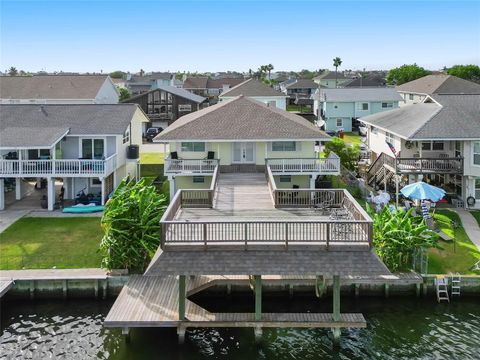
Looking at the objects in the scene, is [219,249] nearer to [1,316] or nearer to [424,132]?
[1,316]

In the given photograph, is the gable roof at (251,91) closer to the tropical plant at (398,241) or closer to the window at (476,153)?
the window at (476,153)

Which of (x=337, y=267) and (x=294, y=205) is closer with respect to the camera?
(x=337, y=267)

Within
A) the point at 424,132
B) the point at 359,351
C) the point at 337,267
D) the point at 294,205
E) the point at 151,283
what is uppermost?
the point at 424,132

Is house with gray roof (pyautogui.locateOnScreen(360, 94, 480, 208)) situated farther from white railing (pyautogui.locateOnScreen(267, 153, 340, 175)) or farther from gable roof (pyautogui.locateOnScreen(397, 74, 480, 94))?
gable roof (pyautogui.locateOnScreen(397, 74, 480, 94))

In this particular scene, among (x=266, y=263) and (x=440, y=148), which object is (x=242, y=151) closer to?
(x=440, y=148)

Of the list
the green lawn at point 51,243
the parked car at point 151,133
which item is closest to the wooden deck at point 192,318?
the green lawn at point 51,243

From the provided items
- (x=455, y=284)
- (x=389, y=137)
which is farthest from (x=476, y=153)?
(x=455, y=284)

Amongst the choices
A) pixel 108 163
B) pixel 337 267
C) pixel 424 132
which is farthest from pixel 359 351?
pixel 108 163
